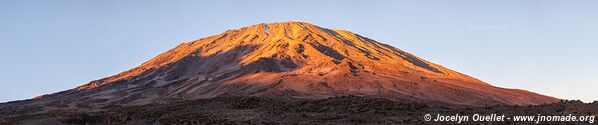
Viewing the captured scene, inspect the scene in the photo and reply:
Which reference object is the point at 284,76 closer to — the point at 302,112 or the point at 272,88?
the point at 272,88

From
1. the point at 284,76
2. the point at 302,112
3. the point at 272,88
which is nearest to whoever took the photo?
the point at 302,112

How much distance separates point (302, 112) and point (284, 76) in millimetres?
44063

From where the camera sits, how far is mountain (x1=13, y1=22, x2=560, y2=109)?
7219cm

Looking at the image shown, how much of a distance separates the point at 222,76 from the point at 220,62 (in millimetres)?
15576

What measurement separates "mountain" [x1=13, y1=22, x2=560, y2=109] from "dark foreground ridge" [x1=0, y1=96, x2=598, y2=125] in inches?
999

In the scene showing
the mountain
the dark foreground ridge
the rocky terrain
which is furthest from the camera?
the mountain

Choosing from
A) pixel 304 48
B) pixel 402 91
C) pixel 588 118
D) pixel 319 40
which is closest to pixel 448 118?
pixel 588 118

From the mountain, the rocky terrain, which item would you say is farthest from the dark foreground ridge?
Answer: the mountain

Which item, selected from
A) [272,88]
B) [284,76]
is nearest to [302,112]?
[272,88]

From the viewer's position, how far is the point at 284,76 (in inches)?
3140

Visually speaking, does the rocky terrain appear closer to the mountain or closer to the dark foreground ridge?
the dark foreground ridge

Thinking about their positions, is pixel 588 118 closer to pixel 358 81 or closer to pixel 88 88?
pixel 358 81

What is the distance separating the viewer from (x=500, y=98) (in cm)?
7250

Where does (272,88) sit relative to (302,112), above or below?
above
